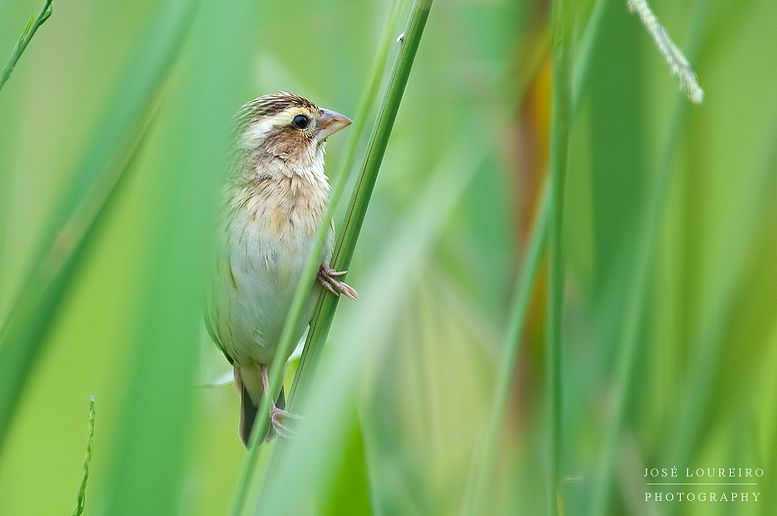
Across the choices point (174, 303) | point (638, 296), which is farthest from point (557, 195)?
point (174, 303)

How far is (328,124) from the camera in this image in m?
2.00

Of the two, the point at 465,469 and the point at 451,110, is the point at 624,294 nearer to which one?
the point at 465,469

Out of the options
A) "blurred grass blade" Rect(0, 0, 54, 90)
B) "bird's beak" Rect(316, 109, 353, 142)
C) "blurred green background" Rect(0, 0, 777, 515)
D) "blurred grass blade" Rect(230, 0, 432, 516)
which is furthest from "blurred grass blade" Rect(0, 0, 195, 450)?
"bird's beak" Rect(316, 109, 353, 142)

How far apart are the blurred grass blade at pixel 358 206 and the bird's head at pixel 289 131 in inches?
35.3

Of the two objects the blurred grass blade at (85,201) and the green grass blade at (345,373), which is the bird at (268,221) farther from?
the blurred grass blade at (85,201)

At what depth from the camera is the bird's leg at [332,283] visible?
1336mm

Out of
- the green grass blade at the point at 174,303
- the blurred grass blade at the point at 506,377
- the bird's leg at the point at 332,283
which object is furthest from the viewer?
the bird's leg at the point at 332,283

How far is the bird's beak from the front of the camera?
1.97 meters

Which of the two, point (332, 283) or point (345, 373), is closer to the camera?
point (345, 373)

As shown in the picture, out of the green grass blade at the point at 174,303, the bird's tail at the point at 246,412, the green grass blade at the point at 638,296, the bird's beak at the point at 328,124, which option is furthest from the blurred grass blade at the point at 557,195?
the bird's tail at the point at 246,412

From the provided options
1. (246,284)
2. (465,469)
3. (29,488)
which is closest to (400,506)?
(465,469)

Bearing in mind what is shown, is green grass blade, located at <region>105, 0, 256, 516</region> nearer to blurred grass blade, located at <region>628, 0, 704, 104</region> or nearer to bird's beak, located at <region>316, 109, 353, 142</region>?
blurred grass blade, located at <region>628, 0, 704, 104</region>

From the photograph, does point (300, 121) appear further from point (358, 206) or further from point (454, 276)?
point (358, 206)

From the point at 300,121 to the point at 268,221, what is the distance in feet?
1.04
